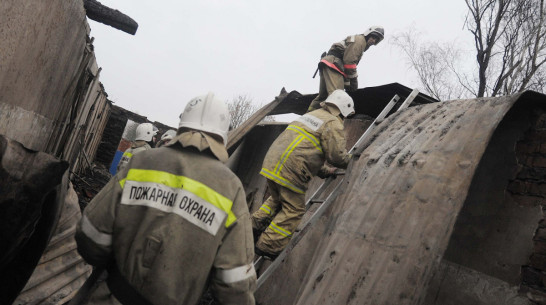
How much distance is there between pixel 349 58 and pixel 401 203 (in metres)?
2.97

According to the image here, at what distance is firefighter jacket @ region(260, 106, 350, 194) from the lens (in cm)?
372

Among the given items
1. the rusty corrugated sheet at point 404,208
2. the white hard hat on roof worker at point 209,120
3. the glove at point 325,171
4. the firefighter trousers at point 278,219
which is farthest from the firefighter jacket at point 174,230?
the glove at point 325,171

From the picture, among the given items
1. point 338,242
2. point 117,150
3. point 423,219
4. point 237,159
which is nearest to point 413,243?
point 423,219

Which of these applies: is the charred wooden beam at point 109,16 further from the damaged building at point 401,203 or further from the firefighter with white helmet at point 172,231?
the firefighter with white helmet at point 172,231

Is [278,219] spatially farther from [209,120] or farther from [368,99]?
[209,120]

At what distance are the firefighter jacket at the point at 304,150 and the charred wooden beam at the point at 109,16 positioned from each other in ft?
8.67

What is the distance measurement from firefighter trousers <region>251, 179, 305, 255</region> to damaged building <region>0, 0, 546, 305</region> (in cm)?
42

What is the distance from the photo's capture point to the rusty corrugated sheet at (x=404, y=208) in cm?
212

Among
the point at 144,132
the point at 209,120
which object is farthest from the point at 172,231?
the point at 144,132

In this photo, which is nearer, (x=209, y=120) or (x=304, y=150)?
(x=209, y=120)

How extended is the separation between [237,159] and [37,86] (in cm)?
451

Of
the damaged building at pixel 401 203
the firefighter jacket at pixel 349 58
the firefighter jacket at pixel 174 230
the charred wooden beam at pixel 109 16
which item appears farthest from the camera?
the firefighter jacket at pixel 349 58

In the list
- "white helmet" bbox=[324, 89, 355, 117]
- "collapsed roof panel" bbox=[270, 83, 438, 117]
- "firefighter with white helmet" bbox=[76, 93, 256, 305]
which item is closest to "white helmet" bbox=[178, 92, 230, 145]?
"firefighter with white helmet" bbox=[76, 93, 256, 305]

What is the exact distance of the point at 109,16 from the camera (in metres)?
4.60
